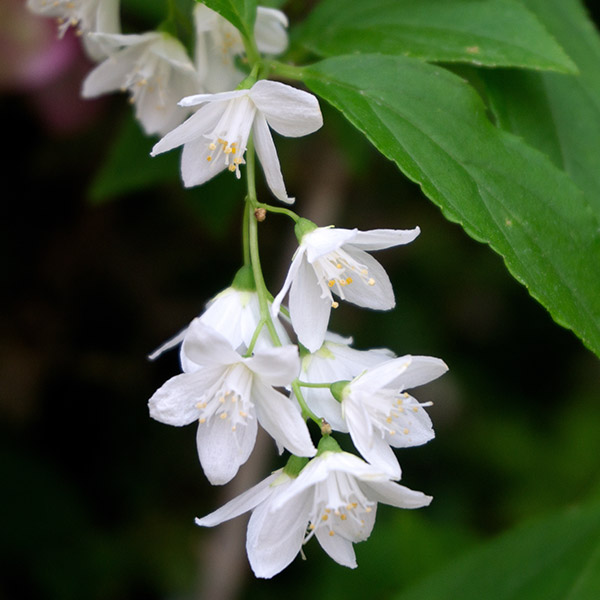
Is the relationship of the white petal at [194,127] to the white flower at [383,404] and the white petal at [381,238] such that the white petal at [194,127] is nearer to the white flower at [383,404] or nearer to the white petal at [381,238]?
the white petal at [381,238]

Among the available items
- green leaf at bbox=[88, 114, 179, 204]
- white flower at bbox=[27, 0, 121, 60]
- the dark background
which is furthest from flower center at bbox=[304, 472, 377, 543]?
the dark background

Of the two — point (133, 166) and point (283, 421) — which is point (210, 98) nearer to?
point (283, 421)

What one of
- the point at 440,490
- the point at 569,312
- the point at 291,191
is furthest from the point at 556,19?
the point at 440,490

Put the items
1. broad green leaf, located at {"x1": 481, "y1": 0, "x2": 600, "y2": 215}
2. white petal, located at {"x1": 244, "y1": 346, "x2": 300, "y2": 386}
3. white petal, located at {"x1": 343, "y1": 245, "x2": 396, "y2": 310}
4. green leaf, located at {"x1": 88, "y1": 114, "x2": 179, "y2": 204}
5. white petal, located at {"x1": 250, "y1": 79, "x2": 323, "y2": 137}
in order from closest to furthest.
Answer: white petal, located at {"x1": 244, "y1": 346, "x2": 300, "y2": 386} < white petal, located at {"x1": 250, "y1": 79, "x2": 323, "y2": 137} < white petal, located at {"x1": 343, "y1": 245, "x2": 396, "y2": 310} < broad green leaf, located at {"x1": 481, "y1": 0, "x2": 600, "y2": 215} < green leaf, located at {"x1": 88, "y1": 114, "x2": 179, "y2": 204}

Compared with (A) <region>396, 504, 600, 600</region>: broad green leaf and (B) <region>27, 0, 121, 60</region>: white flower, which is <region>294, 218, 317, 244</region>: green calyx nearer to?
(B) <region>27, 0, 121, 60</region>: white flower

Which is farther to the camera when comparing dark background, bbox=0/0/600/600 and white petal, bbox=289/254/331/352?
dark background, bbox=0/0/600/600

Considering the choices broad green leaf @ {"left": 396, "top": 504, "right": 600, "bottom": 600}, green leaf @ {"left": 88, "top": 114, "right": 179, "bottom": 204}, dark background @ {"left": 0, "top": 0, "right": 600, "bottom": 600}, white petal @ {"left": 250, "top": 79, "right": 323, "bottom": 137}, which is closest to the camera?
white petal @ {"left": 250, "top": 79, "right": 323, "bottom": 137}

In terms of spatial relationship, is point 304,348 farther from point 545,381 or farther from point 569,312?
point 545,381
